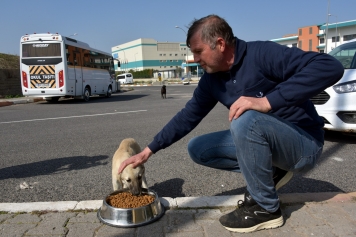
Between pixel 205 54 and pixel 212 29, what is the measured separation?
189 mm

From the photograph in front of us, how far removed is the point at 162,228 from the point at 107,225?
1.51 ft

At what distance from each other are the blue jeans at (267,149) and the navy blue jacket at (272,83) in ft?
0.42

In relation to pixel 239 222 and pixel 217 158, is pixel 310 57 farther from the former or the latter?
pixel 239 222

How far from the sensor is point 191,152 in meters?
2.86

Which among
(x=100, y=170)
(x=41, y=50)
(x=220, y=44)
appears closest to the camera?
(x=220, y=44)

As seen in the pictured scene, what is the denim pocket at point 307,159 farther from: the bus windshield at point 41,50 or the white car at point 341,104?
the bus windshield at point 41,50

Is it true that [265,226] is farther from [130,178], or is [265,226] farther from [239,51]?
[239,51]

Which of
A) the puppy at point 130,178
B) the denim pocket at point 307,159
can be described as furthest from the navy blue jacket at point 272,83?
the puppy at point 130,178

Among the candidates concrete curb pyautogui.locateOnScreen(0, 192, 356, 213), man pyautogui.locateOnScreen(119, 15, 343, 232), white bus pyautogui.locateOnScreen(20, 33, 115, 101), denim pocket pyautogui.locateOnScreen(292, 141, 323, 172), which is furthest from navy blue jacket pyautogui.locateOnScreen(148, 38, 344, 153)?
white bus pyautogui.locateOnScreen(20, 33, 115, 101)

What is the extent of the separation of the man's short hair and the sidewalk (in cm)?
142

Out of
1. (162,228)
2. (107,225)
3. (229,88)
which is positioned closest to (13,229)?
(107,225)

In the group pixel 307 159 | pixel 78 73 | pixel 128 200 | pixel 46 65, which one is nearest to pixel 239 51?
pixel 307 159

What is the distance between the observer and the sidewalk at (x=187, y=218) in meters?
2.42

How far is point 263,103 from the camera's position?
215 centimetres
